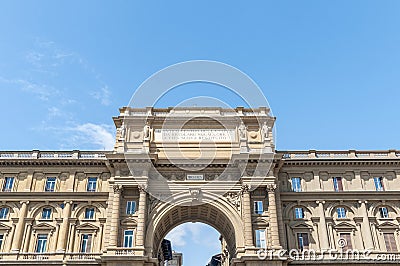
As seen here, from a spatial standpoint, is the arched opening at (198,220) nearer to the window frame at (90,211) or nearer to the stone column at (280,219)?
the stone column at (280,219)

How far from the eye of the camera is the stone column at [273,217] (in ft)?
139

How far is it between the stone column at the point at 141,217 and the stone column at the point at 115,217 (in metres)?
2.42

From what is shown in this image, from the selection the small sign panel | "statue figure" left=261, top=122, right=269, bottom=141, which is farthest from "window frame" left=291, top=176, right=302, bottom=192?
the small sign panel

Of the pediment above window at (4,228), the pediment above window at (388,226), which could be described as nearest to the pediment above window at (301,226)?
the pediment above window at (388,226)

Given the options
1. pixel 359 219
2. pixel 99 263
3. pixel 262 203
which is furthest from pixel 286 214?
pixel 99 263

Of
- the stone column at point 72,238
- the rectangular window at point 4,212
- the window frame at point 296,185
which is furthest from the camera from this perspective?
the window frame at point 296,185

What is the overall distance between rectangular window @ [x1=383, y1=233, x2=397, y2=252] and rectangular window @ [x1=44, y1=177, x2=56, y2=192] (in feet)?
132

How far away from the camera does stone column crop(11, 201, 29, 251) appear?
144ft

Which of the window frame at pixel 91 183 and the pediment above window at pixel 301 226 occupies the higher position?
the window frame at pixel 91 183

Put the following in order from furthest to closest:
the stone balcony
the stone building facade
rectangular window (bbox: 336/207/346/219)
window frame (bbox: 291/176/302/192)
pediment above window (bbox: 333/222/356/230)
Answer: the stone balcony
window frame (bbox: 291/176/302/192)
rectangular window (bbox: 336/207/346/219)
pediment above window (bbox: 333/222/356/230)
the stone building facade

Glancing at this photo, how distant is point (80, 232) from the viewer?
45375mm

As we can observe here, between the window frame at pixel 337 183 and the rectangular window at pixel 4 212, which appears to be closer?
the rectangular window at pixel 4 212

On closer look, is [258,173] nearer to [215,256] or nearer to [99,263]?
[99,263]

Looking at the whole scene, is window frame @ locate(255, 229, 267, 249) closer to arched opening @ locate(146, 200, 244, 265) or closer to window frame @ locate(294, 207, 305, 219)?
arched opening @ locate(146, 200, 244, 265)
